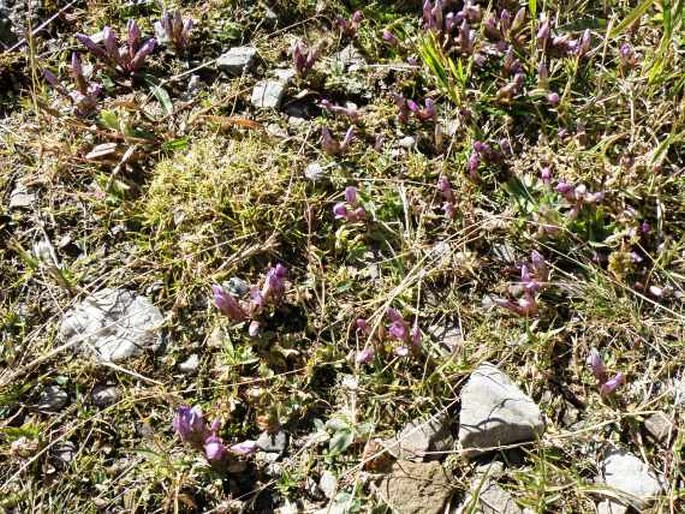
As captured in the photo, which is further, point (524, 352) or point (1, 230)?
point (1, 230)

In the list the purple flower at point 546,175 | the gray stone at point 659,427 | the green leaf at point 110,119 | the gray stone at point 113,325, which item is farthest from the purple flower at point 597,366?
the green leaf at point 110,119

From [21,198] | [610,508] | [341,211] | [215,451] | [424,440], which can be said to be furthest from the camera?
[21,198]

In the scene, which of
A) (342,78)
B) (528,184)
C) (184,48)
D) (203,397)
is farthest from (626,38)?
(203,397)

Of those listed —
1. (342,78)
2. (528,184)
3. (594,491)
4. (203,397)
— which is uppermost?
(342,78)

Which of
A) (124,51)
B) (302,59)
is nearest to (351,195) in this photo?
(302,59)

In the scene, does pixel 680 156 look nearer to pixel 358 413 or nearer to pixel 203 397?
pixel 358 413

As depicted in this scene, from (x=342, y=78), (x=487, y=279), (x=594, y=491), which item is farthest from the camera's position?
(x=342, y=78)

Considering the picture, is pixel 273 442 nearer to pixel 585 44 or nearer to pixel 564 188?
pixel 564 188

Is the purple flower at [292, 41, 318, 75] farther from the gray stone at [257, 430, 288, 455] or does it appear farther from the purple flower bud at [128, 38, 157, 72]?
the gray stone at [257, 430, 288, 455]
